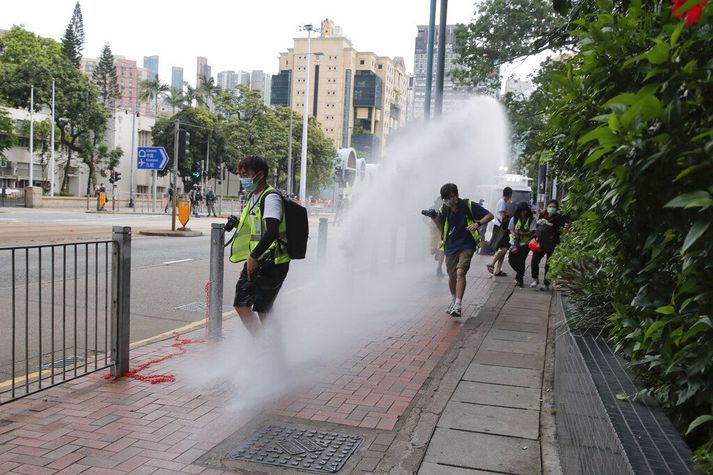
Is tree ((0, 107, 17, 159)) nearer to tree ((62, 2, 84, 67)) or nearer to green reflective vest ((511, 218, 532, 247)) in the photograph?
tree ((62, 2, 84, 67))

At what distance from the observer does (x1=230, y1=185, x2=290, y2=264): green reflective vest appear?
489cm

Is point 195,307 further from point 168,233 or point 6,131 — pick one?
point 6,131

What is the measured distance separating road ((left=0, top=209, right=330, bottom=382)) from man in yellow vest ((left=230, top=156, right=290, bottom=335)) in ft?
3.35

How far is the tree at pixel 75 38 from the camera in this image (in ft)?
203

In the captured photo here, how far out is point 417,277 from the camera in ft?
39.6

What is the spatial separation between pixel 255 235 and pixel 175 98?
7673 cm

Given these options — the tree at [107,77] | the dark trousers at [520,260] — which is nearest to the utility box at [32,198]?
the tree at [107,77]

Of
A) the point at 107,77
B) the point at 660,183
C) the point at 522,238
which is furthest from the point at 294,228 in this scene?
the point at 107,77

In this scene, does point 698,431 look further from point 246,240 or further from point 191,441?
point 246,240

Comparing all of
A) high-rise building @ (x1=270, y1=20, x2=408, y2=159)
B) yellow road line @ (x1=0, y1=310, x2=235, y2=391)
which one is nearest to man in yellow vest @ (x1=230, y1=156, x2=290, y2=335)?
yellow road line @ (x1=0, y1=310, x2=235, y2=391)

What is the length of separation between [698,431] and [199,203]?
39.5 meters

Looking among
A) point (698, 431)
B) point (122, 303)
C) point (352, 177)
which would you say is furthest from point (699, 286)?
point (352, 177)

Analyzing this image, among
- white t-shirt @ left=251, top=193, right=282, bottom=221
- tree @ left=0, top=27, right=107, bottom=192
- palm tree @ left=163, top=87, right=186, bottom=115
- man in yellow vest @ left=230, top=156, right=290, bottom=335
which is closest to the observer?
white t-shirt @ left=251, top=193, right=282, bottom=221

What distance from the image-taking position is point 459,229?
311 inches
